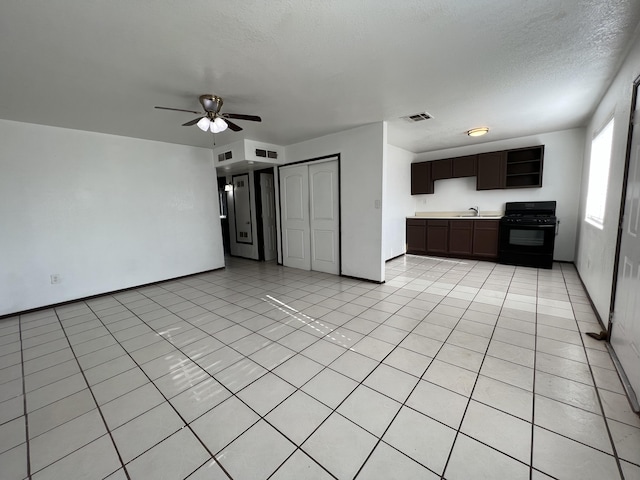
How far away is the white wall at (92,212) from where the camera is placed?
138 inches

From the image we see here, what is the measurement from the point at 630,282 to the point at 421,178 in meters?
4.95

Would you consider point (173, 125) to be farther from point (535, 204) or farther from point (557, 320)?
point (535, 204)

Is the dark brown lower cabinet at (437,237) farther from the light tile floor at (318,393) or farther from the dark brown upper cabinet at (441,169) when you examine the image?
the light tile floor at (318,393)

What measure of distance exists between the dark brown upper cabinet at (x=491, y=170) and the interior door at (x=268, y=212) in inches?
185

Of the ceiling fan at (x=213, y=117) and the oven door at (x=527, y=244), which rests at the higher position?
the ceiling fan at (x=213, y=117)

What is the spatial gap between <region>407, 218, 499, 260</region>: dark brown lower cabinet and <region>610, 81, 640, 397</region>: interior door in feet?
11.3

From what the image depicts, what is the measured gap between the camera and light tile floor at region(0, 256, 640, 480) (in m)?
1.38

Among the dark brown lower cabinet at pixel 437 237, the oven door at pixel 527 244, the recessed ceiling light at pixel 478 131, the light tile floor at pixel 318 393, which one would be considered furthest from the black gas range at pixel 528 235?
the recessed ceiling light at pixel 478 131

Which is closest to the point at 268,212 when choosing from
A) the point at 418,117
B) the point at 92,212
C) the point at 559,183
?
the point at 92,212

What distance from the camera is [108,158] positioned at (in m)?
4.18

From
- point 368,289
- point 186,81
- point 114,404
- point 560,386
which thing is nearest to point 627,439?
point 560,386

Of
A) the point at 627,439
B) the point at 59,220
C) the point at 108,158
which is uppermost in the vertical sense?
the point at 108,158

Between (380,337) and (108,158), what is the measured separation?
189 inches

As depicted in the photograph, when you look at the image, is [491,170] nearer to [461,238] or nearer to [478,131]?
[478,131]
